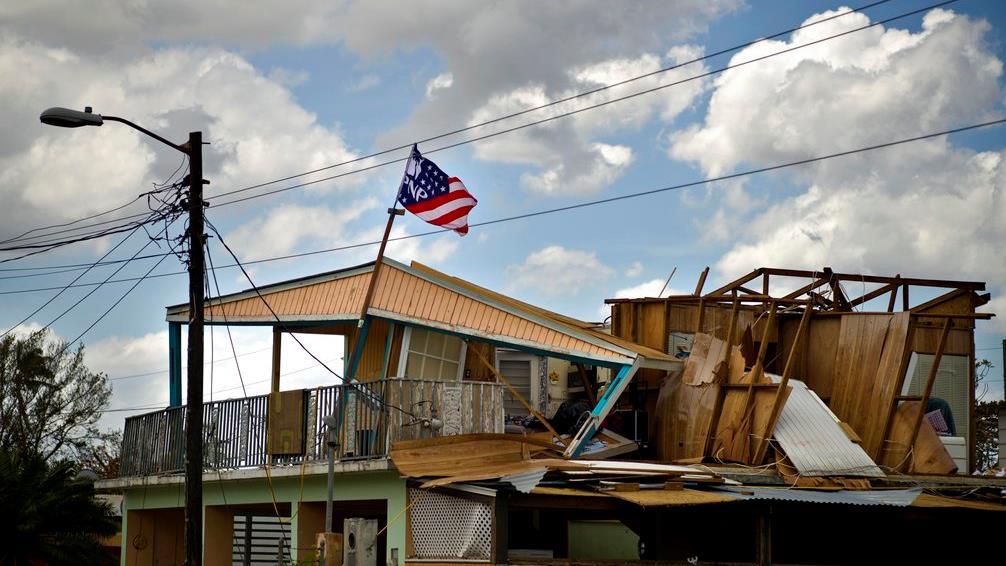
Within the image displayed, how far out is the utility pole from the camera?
18016 millimetres

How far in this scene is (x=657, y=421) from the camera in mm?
23000

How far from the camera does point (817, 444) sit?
68.2 feet

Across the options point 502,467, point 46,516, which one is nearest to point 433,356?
point 502,467

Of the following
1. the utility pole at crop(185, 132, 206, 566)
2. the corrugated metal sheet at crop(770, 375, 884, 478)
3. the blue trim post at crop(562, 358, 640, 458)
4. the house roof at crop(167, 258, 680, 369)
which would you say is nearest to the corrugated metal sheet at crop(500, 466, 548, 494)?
the blue trim post at crop(562, 358, 640, 458)

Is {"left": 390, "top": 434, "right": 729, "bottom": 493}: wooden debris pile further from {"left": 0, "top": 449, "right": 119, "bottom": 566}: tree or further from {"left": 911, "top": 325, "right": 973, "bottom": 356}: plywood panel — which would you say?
{"left": 0, "top": 449, "right": 119, "bottom": 566}: tree

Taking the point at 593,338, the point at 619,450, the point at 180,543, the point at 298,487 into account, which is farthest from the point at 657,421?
the point at 180,543

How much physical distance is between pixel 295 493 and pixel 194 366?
359 cm

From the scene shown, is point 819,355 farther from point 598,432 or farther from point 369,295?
point 369,295

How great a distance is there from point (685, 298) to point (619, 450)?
140 inches

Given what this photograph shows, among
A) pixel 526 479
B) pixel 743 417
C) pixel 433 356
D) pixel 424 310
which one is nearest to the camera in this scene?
pixel 526 479

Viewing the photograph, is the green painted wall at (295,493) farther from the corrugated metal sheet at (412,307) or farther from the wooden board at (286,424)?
the corrugated metal sheet at (412,307)

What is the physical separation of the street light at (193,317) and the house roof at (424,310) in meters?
1.78

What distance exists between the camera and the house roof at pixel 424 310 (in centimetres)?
2055

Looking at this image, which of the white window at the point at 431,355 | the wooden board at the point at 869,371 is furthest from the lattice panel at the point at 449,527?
the wooden board at the point at 869,371
